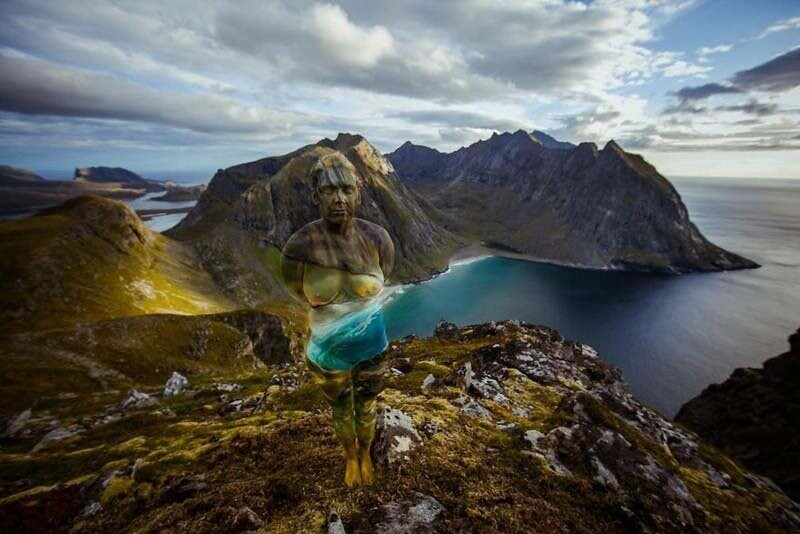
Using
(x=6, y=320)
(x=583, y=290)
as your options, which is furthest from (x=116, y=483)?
(x=583, y=290)

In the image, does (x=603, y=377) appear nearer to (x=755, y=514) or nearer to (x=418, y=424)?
(x=755, y=514)

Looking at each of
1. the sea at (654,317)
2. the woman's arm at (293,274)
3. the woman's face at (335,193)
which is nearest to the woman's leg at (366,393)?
the woman's arm at (293,274)

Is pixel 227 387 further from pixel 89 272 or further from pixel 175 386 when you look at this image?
pixel 89 272

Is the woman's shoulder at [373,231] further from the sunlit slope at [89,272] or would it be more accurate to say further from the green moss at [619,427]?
the sunlit slope at [89,272]

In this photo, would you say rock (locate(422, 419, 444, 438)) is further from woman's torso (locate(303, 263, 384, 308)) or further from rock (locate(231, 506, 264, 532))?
woman's torso (locate(303, 263, 384, 308))

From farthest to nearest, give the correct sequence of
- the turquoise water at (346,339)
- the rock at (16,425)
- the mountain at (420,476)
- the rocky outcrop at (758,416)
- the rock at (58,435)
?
the rocky outcrop at (758,416), the rock at (16,425), the rock at (58,435), the mountain at (420,476), the turquoise water at (346,339)

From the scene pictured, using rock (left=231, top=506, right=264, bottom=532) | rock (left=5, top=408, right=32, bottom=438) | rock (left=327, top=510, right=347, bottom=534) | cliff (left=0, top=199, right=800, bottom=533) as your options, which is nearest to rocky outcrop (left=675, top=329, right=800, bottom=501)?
cliff (left=0, top=199, right=800, bottom=533)

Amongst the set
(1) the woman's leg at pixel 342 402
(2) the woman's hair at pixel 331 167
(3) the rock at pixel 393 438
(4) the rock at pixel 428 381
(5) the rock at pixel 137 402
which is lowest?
(5) the rock at pixel 137 402
